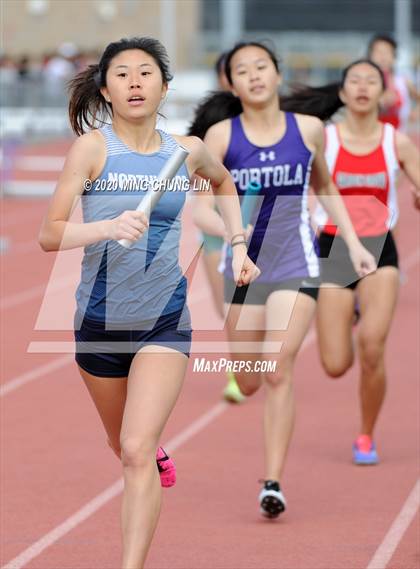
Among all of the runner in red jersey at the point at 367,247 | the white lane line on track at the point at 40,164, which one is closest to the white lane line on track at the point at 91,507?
the runner in red jersey at the point at 367,247

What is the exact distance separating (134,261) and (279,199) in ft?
6.29

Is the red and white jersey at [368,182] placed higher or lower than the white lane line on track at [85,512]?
higher

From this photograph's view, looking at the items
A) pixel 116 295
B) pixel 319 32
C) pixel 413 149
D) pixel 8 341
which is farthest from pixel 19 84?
pixel 319 32

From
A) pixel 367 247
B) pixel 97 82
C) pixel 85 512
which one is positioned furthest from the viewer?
→ pixel 367 247

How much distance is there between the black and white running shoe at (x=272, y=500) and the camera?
6504mm

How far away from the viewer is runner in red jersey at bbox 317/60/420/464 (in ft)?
24.5

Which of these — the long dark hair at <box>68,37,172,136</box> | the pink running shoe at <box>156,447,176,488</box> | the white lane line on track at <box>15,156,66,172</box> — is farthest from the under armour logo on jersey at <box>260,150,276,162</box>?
the white lane line on track at <box>15,156,66,172</box>

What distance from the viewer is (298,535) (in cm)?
633

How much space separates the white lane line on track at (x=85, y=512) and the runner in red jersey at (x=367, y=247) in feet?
3.51

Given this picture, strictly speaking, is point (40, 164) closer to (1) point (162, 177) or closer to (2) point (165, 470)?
Answer: (2) point (165, 470)

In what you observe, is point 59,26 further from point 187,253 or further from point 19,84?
point 187,253

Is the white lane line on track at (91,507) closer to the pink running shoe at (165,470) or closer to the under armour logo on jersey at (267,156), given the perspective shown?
the pink running shoe at (165,470)

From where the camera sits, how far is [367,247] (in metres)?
7.60

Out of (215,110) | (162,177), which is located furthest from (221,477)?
(162,177)
